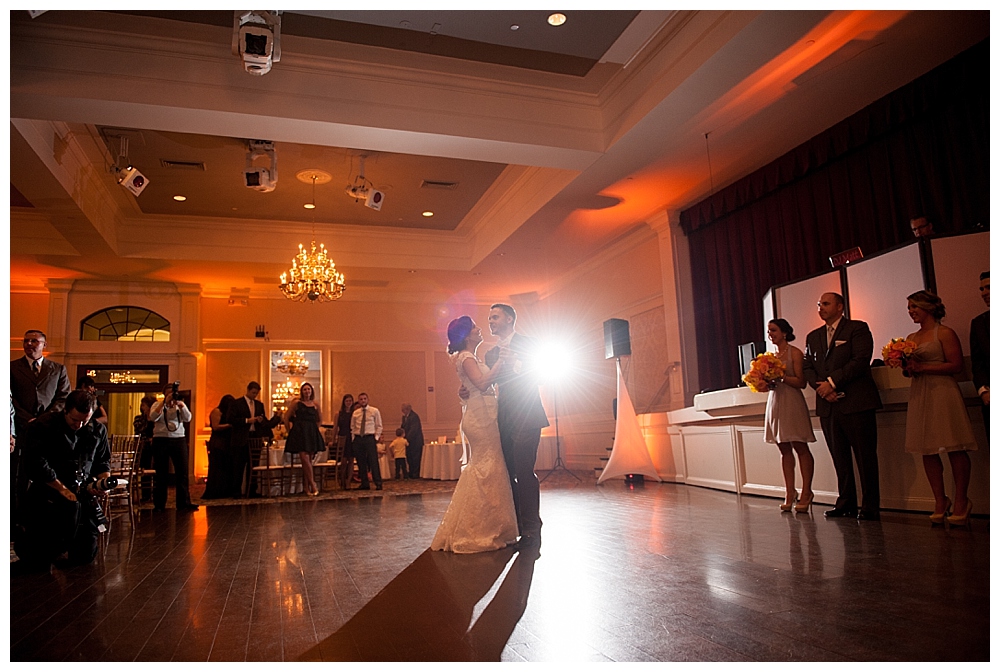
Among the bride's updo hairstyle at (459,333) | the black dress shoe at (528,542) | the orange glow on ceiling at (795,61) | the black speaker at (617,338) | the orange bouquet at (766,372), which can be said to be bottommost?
the black dress shoe at (528,542)

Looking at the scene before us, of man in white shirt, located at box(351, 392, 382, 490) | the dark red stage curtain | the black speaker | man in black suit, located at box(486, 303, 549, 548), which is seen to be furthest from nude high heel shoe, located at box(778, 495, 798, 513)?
man in white shirt, located at box(351, 392, 382, 490)

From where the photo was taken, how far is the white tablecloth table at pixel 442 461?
11211 mm

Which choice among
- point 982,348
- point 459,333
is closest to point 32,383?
point 459,333

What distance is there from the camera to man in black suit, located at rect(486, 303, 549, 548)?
4.37m

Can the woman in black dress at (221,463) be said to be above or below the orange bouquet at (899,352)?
below

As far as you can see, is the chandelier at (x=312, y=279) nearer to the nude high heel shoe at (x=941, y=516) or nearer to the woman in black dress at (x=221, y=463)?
the woman in black dress at (x=221, y=463)

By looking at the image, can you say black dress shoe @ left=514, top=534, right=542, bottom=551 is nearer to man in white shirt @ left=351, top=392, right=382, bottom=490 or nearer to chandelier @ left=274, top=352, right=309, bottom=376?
man in white shirt @ left=351, top=392, right=382, bottom=490

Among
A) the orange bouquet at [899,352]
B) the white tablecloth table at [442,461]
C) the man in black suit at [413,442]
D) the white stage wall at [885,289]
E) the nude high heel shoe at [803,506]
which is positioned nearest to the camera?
the orange bouquet at [899,352]

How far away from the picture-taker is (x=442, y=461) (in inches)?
444

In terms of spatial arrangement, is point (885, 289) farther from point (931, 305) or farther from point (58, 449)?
point (58, 449)

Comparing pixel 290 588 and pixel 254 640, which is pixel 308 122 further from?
pixel 254 640

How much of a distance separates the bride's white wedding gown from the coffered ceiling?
3.46 m

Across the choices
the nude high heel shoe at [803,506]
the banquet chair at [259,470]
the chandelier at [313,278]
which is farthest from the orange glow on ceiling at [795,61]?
the banquet chair at [259,470]

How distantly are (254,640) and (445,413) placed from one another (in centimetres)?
1204
